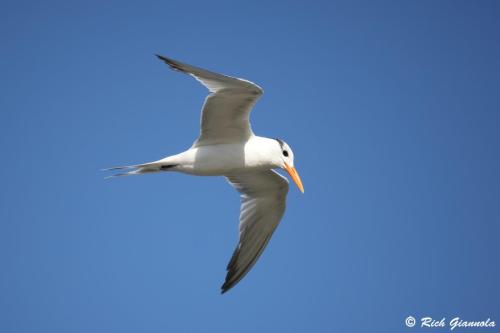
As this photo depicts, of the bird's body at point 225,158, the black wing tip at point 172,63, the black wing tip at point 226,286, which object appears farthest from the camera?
the black wing tip at point 226,286

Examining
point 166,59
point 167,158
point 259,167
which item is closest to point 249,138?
point 259,167

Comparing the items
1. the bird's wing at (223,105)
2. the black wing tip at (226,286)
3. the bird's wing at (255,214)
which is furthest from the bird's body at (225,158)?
the black wing tip at (226,286)

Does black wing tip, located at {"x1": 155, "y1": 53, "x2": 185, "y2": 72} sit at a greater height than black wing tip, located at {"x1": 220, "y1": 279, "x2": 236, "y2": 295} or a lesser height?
greater

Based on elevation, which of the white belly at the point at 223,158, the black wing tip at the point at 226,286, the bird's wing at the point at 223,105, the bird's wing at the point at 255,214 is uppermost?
Result: the bird's wing at the point at 223,105

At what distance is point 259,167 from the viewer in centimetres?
905

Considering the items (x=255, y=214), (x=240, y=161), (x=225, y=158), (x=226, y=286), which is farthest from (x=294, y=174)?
(x=226, y=286)

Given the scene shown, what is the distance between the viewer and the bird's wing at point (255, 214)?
9.99 metres

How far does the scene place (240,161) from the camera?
889 centimetres

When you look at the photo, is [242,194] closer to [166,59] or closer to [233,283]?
[233,283]

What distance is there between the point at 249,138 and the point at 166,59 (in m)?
1.86

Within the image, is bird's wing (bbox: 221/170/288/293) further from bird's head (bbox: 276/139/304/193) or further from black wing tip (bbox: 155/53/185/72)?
black wing tip (bbox: 155/53/185/72)

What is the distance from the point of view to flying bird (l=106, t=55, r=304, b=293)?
8.19m

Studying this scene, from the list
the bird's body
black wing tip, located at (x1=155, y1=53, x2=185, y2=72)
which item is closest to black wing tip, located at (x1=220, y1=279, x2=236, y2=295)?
the bird's body

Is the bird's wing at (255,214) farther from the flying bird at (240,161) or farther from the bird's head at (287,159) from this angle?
the bird's head at (287,159)
